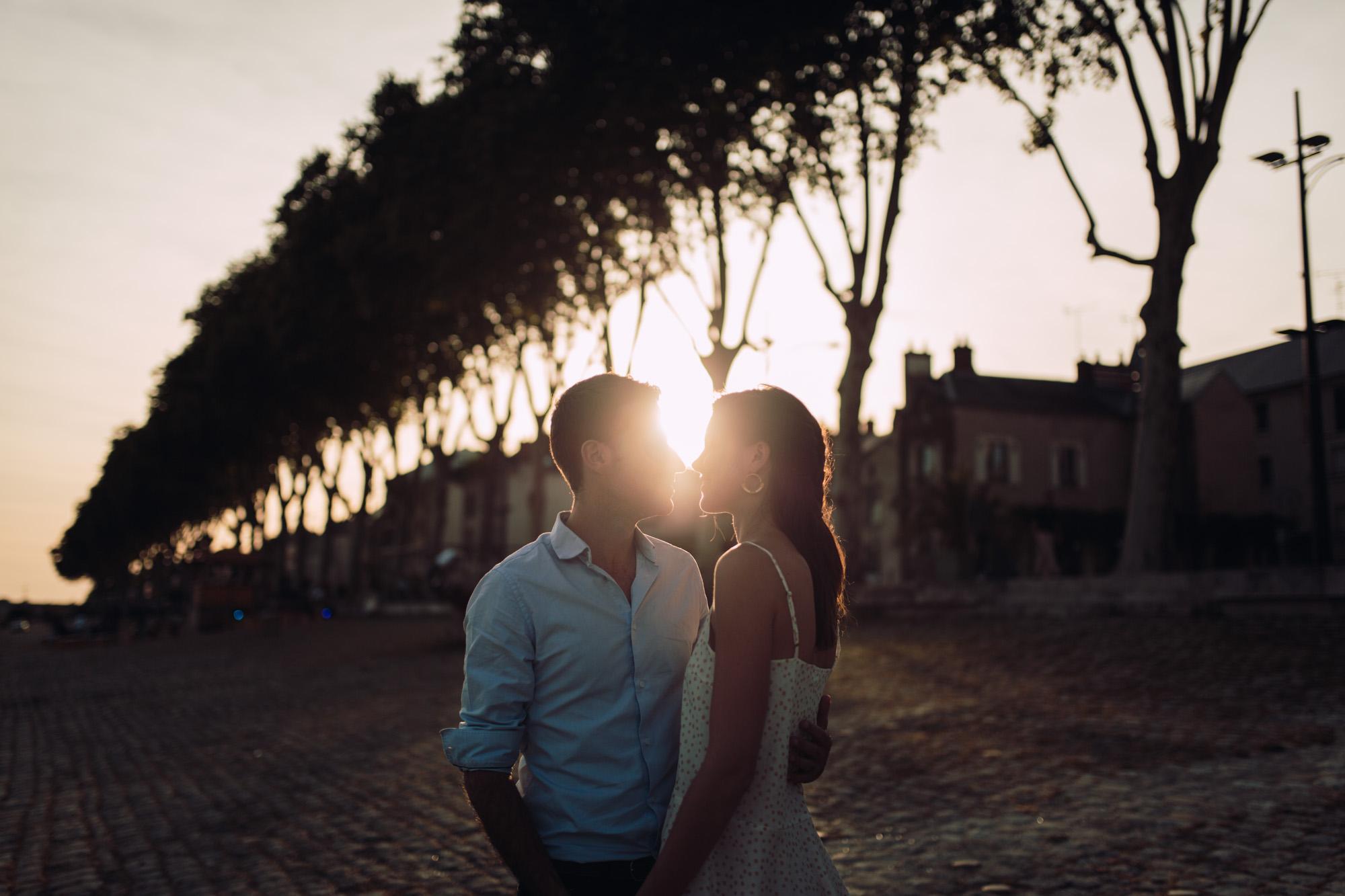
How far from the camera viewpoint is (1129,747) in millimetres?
9953

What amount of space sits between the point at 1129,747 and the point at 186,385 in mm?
38589

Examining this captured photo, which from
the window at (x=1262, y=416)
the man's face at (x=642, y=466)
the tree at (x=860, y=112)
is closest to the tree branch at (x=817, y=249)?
the tree at (x=860, y=112)

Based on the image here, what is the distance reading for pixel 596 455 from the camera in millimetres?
2941

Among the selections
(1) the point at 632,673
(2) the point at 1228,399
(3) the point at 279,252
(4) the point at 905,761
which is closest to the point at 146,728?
(4) the point at 905,761

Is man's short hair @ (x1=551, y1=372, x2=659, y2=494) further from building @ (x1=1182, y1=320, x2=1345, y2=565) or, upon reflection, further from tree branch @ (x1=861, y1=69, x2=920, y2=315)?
building @ (x1=1182, y1=320, x2=1345, y2=565)

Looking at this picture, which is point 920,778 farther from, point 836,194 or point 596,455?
point 836,194

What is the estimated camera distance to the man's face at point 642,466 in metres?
2.93

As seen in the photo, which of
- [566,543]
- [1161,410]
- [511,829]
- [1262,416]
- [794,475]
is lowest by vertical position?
[511,829]

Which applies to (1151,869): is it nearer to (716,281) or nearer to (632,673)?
(632,673)

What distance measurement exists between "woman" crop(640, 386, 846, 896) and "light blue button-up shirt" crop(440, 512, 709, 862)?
13 cm

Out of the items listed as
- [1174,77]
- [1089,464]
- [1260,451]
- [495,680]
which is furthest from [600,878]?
[1260,451]

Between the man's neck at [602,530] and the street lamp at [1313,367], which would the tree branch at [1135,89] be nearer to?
the street lamp at [1313,367]

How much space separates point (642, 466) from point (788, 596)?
0.56 metres

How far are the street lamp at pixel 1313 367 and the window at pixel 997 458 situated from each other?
32.9 meters
